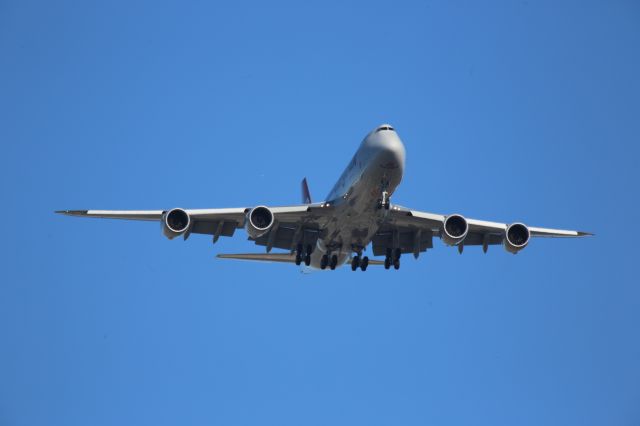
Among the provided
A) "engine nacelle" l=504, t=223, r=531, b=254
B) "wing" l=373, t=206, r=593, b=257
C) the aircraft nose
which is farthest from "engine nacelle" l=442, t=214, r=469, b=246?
the aircraft nose

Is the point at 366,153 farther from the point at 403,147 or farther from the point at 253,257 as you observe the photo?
the point at 253,257

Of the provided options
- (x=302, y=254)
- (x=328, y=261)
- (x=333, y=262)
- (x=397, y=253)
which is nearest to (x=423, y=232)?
(x=397, y=253)

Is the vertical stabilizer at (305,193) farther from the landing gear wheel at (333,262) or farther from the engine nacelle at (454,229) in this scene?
the engine nacelle at (454,229)

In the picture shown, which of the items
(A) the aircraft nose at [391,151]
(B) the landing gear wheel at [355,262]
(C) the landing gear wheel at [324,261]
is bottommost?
(C) the landing gear wheel at [324,261]

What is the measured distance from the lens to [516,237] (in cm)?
3834

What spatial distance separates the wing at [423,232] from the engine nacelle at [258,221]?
17.4 ft

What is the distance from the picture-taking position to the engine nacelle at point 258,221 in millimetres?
36594

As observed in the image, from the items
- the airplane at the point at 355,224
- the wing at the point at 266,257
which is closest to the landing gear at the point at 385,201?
the airplane at the point at 355,224

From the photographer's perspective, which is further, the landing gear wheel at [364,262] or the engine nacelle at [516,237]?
the landing gear wheel at [364,262]

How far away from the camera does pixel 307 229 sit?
1597 inches

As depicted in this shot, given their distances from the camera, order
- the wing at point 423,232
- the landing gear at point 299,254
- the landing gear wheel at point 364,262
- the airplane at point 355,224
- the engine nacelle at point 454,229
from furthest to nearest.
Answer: the landing gear wheel at point 364,262
the landing gear at point 299,254
the wing at point 423,232
the engine nacelle at point 454,229
the airplane at point 355,224

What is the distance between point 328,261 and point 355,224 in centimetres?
375

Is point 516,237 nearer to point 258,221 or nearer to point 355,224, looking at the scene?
point 355,224

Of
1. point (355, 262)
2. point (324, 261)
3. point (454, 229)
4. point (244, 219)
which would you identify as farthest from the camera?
point (355, 262)
